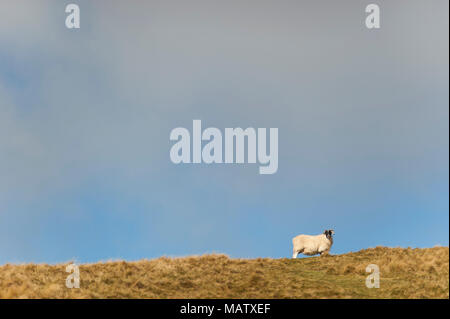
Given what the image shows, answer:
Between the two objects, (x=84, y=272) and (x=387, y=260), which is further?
(x=387, y=260)

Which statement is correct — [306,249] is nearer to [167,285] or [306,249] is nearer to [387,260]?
[387,260]

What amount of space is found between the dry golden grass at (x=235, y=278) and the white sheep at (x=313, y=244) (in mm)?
7774

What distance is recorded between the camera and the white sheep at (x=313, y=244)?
29578mm

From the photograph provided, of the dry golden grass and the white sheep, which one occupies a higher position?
the white sheep

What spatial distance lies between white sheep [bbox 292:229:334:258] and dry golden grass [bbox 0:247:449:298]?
777 cm

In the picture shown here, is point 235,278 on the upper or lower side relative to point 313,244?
lower

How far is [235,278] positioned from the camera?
55.3 feet

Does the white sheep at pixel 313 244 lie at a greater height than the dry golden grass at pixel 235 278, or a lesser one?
greater

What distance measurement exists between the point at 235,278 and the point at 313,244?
47.9 ft

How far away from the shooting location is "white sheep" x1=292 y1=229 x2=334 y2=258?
29578mm

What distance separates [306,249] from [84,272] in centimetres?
1857
